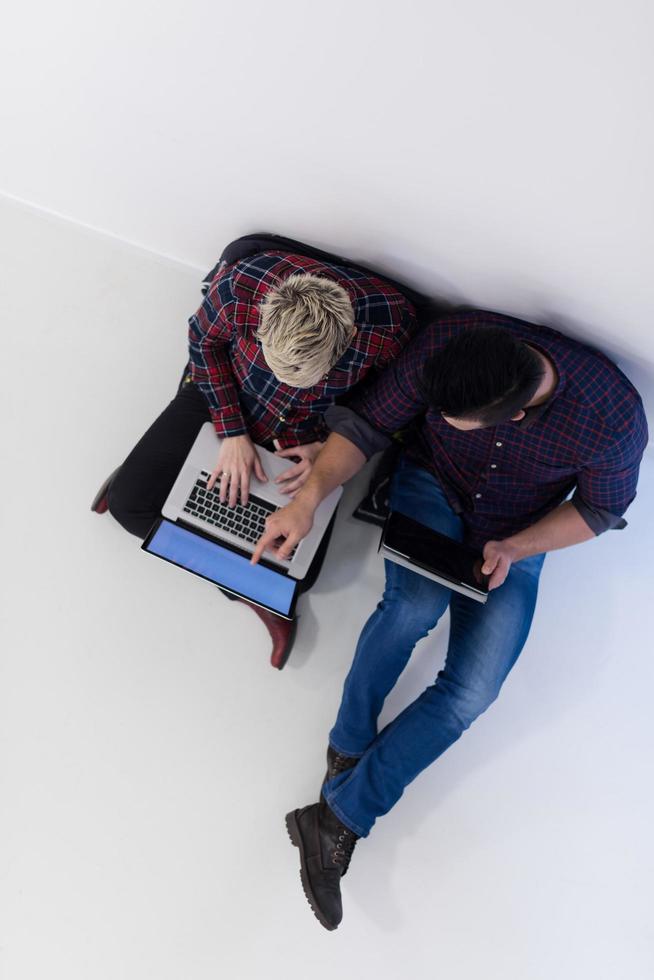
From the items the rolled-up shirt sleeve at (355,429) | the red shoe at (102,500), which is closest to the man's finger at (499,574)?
the rolled-up shirt sleeve at (355,429)

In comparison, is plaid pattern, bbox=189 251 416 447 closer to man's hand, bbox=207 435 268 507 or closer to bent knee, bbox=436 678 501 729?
man's hand, bbox=207 435 268 507

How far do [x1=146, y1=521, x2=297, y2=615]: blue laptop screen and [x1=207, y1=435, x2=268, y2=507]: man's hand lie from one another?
12cm

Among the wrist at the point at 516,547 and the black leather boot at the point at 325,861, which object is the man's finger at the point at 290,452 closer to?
the wrist at the point at 516,547

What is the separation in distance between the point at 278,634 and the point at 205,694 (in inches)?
10.3

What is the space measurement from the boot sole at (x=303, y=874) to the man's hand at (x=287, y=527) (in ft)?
2.27

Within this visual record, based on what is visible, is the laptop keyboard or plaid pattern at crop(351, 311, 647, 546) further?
the laptop keyboard

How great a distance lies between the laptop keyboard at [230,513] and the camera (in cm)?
154

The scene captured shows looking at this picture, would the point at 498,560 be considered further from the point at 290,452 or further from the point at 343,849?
the point at 343,849

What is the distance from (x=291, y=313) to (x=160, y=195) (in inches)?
25.0

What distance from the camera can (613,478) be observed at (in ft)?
4.50

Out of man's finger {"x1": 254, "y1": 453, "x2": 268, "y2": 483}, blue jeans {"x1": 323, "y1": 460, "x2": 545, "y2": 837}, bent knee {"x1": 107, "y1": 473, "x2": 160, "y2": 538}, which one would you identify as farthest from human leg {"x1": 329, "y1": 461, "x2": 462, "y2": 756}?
bent knee {"x1": 107, "y1": 473, "x2": 160, "y2": 538}

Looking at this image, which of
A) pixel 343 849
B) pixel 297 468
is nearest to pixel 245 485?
pixel 297 468

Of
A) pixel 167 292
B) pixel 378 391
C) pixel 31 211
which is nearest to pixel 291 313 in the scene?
pixel 378 391

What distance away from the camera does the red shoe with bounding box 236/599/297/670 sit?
5.71 feet
